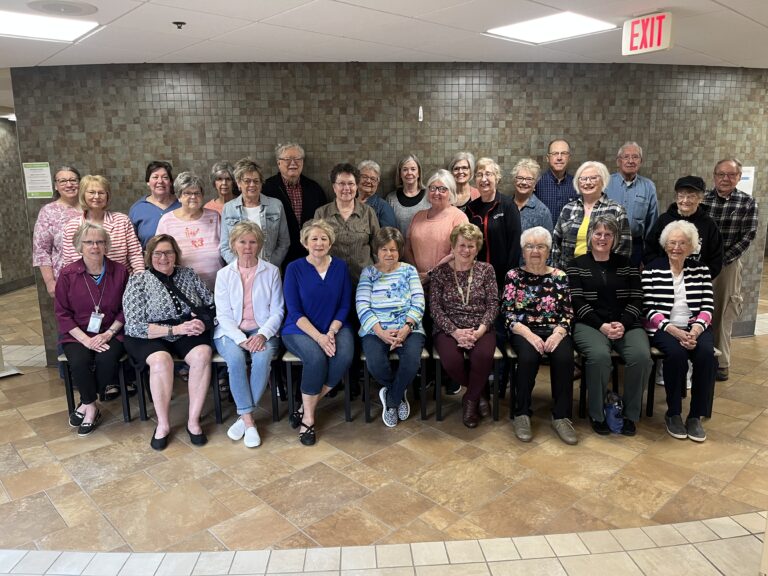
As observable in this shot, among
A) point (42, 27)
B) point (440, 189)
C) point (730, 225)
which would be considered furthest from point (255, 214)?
point (730, 225)

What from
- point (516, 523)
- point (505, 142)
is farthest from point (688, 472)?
point (505, 142)

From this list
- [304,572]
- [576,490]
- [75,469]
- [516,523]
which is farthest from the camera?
[75,469]

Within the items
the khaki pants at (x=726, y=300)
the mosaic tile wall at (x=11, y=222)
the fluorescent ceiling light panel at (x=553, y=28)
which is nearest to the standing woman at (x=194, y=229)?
the fluorescent ceiling light panel at (x=553, y=28)

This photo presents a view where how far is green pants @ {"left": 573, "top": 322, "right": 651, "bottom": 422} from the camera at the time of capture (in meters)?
3.37

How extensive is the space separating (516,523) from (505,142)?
3.25 meters

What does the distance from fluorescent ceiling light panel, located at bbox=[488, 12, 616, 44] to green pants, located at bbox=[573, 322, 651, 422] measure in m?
1.93

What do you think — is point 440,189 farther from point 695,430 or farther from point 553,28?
point 695,430

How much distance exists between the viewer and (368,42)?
3.89 meters

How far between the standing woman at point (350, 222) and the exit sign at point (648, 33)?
1904 mm

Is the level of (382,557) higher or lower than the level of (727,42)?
lower

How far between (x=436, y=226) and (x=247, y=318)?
139 cm

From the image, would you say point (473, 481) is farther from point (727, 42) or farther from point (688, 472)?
point (727, 42)

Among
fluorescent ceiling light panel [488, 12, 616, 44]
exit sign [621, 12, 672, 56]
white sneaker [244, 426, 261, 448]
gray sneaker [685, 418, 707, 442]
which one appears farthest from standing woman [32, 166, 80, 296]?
gray sneaker [685, 418, 707, 442]

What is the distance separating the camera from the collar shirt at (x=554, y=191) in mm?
4387
